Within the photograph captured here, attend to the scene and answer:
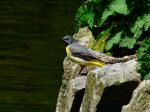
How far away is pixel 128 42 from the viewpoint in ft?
49.1

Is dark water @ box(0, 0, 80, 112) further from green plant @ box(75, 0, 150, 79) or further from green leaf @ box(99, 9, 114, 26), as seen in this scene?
green leaf @ box(99, 9, 114, 26)

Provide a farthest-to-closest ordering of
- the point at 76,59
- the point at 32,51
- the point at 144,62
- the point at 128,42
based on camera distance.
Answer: the point at 32,51 → the point at 76,59 → the point at 128,42 → the point at 144,62

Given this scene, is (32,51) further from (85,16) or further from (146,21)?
(146,21)

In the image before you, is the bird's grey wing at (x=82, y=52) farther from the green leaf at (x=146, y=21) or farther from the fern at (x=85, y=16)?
the green leaf at (x=146, y=21)

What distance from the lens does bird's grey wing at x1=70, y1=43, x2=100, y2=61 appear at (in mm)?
15059

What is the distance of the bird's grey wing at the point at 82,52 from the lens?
49.4 feet

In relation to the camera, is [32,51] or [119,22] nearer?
[119,22]

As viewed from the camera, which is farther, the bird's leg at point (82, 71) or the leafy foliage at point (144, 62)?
the bird's leg at point (82, 71)

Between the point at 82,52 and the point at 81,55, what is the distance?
6 centimetres

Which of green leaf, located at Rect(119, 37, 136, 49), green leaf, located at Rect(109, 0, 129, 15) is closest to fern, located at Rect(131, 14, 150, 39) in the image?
green leaf, located at Rect(119, 37, 136, 49)

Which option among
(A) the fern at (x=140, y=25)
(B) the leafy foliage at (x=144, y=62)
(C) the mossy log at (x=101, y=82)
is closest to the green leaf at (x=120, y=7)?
(A) the fern at (x=140, y=25)

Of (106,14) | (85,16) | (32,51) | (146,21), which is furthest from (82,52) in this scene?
(32,51)

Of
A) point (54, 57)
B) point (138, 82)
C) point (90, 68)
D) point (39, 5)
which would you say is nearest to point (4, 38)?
point (54, 57)

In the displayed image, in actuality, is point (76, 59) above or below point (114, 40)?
below
